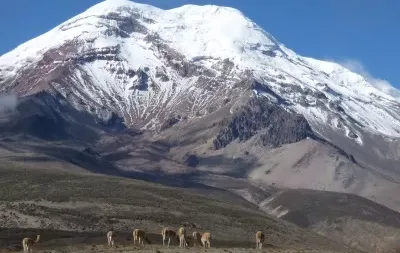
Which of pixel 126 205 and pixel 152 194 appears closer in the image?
pixel 126 205

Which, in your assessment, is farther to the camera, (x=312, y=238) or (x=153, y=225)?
(x=312, y=238)

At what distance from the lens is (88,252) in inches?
2186

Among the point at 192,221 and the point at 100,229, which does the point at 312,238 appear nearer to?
the point at 192,221

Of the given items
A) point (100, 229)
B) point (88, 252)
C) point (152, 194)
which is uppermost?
point (152, 194)

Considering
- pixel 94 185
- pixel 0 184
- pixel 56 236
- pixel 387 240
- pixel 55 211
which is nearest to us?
pixel 56 236

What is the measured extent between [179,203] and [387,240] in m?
60.2

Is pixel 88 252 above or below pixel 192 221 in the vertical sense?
below

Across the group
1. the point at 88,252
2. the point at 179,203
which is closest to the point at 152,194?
the point at 179,203

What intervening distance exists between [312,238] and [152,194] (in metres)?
37.3

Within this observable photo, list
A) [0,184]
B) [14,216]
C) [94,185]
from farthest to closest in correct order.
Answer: [94,185], [0,184], [14,216]

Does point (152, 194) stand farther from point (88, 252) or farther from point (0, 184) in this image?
point (88, 252)

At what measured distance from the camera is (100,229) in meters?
115

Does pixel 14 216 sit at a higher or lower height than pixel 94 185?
lower

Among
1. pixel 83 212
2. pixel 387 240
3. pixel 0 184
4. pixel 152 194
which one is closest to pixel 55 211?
pixel 83 212
